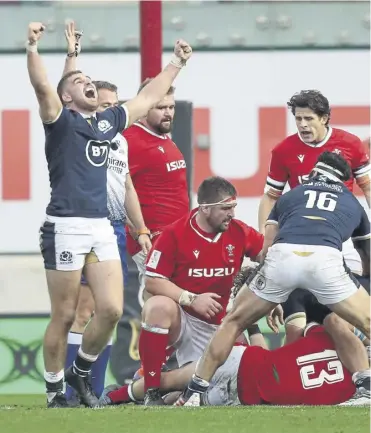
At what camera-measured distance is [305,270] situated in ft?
27.8

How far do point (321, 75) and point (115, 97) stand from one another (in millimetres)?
4113

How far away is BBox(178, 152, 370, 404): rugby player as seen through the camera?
8484mm

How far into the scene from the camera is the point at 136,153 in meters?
10.5

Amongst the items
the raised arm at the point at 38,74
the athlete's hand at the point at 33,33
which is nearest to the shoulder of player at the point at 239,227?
the raised arm at the point at 38,74

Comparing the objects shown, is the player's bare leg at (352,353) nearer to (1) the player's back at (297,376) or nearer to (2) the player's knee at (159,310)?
(1) the player's back at (297,376)

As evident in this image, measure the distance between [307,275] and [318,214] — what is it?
1.27 feet

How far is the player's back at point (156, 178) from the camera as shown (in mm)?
10531

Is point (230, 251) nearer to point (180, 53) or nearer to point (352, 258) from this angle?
point (352, 258)

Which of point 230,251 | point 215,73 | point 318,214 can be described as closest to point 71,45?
point 230,251

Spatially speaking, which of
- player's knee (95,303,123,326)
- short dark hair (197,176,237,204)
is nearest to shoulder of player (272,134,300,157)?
short dark hair (197,176,237,204)

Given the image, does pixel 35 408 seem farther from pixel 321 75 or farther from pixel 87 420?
pixel 321 75

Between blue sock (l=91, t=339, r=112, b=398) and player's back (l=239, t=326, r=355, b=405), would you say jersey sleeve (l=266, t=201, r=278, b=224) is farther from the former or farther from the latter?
blue sock (l=91, t=339, r=112, b=398)

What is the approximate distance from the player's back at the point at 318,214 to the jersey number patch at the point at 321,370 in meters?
0.68

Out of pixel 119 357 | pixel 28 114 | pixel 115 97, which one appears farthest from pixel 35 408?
pixel 28 114
